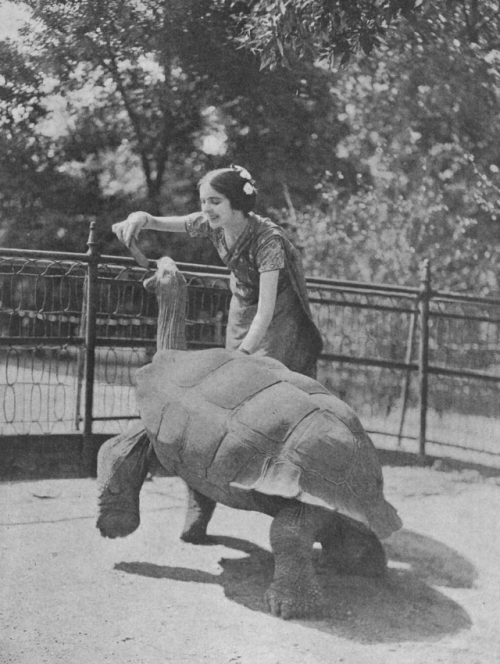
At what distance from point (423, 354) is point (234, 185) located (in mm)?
3363

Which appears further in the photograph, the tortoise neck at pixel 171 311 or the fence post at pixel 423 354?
the fence post at pixel 423 354

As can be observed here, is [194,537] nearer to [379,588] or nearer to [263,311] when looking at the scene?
[379,588]

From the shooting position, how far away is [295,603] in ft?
9.53

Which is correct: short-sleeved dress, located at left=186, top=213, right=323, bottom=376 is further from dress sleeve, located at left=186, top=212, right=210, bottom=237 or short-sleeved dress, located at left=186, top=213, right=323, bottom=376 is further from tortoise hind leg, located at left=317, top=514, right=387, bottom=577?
tortoise hind leg, located at left=317, top=514, right=387, bottom=577

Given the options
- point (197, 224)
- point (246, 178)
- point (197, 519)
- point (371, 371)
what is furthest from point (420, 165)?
point (197, 519)

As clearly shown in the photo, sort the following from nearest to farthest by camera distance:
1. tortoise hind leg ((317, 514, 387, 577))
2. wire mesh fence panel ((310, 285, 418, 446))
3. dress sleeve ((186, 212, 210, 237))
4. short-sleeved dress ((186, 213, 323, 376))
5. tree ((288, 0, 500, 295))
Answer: tortoise hind leg ((317, 514, 387, 577)), short-sleeved dress ((186, 213, 323, 376)), dress sleeve ((186, 212, 210, 237)), wire mesh fence panel ((310, 285, 418, 446)), tree ((288, 0, 500, 295))

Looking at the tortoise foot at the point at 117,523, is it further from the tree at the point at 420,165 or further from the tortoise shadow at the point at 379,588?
the tree at the point at 420,165

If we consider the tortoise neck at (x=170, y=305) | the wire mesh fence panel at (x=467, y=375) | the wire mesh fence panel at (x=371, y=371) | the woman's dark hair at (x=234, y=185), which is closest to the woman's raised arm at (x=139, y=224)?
the tortoise neck at (x=170, y=305)

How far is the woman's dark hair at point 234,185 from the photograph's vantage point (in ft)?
11.1

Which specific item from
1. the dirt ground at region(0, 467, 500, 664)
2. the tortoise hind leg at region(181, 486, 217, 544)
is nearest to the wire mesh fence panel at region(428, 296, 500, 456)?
the dirt ground at region(0, 467, 500, 664)

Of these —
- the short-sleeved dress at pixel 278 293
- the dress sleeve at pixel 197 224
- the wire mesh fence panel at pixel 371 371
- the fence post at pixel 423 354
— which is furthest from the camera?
the wire mesh fence panel at pixel 371 371

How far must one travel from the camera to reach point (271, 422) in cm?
299

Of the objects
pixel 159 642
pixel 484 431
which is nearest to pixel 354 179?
pixel 484 431

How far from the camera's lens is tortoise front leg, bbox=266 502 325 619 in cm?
292
